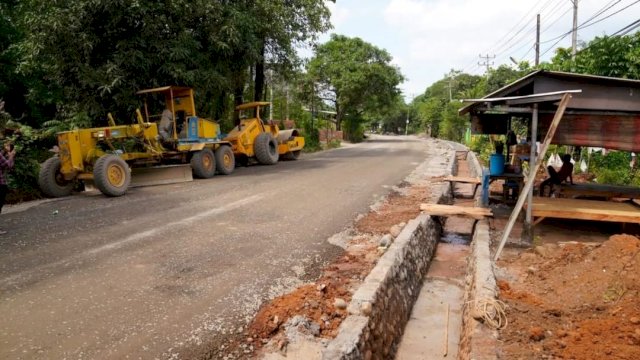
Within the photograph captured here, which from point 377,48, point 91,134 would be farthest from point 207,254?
point 377,48

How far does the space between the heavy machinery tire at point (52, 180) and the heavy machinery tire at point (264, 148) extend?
7104 mm

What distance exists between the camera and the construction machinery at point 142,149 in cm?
988

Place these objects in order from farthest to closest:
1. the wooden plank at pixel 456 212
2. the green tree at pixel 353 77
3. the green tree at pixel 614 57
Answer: the green tree at pixel 353 77 → the green tree at pixel 614 57 → the wooden plank at pixel 456 212

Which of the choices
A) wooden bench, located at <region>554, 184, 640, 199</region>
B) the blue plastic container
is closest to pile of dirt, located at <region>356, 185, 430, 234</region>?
the blue plastic container

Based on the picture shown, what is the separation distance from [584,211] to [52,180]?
34.0 feet

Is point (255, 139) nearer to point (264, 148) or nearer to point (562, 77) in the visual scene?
point (264, 148)

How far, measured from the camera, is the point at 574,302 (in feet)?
15.3

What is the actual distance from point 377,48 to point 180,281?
41.7m

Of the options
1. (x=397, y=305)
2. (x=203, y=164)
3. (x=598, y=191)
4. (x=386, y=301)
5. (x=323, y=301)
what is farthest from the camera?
(x=203, y=164)

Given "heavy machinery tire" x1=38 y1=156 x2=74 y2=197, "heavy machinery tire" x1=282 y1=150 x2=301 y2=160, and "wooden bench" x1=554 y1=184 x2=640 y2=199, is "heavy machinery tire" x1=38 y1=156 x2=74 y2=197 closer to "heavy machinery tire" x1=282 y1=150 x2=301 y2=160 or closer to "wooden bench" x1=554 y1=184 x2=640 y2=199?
"heavy machinery tire" x1=282 y1=150 x2=301 y2=160

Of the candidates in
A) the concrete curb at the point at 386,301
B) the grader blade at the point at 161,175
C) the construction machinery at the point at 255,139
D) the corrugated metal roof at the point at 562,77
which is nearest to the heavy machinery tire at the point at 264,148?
the construction machinery at the point at 255,139

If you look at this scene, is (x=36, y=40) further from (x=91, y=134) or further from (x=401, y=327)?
(x=401, y=327)

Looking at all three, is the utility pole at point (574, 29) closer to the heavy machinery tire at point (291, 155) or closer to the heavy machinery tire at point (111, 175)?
the heavy machinery tire at point (291, 155)

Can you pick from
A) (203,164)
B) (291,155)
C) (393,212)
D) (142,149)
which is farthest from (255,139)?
(393,212)
